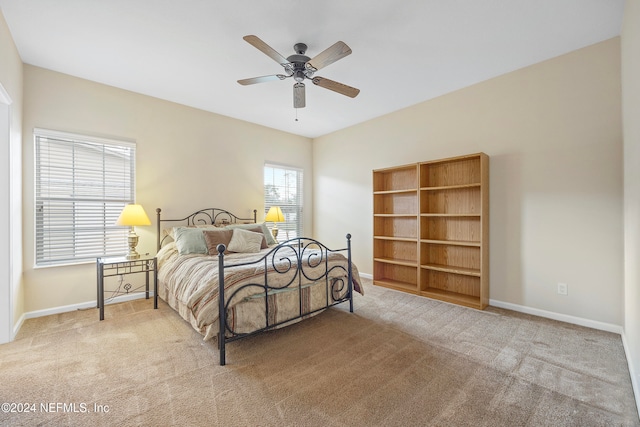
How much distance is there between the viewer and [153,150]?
389 cm

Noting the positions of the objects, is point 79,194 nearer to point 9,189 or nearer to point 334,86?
point 9,189

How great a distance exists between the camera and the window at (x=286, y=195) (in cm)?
527

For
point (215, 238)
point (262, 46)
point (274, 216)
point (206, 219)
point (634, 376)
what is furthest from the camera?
point (274, 216)

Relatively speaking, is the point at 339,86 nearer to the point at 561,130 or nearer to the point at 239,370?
the point at 561,130

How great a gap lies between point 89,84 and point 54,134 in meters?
0.76

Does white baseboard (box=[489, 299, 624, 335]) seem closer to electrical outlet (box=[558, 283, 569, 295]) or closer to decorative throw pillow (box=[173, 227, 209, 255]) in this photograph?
electrical outlet (box=[558, 283, 569, 295])

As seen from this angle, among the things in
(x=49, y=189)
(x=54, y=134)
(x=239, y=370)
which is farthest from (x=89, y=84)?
(x=239, y=370)

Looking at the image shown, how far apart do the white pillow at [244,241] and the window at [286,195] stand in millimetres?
1440

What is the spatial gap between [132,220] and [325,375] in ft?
9.25

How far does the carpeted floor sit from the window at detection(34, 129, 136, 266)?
0.86 meters

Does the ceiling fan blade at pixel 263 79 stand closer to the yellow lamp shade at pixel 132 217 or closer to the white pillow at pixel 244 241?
the white pillow at pixel 244 241

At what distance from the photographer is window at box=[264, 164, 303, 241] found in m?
5.27

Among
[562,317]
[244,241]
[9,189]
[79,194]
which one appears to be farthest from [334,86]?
[562,317]

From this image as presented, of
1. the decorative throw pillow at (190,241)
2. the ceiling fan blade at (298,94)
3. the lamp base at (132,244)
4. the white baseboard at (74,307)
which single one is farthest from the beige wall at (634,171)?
the white baseboard at (74,307)
